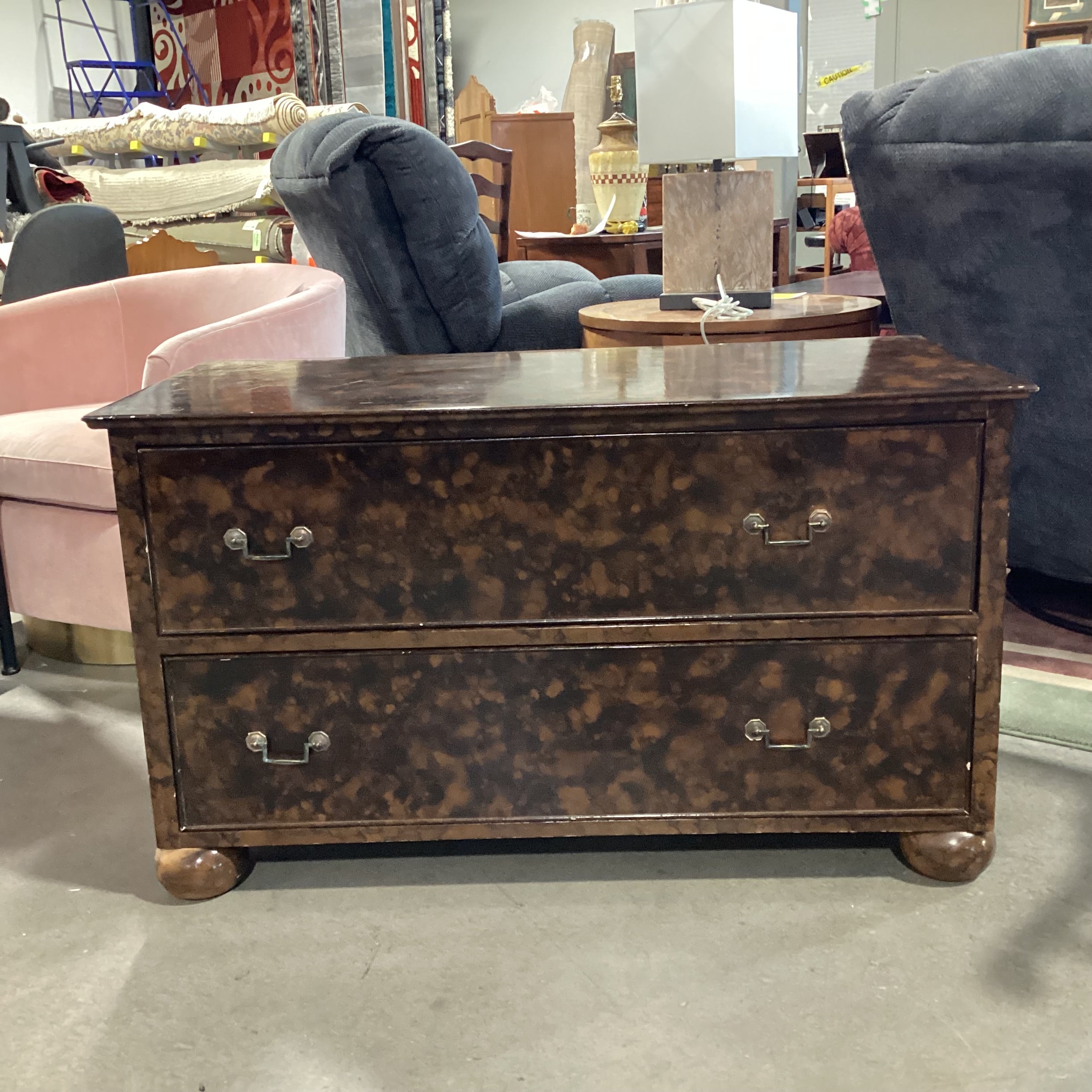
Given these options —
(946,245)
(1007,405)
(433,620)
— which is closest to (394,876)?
(433,620)

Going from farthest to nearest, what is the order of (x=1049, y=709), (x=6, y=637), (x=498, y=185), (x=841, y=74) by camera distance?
(x=841, y=74) < (x=498, y=185) < (x=6, y=637) < (x=1049, y=709)

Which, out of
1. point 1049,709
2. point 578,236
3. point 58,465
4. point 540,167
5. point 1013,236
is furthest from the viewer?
point 540,167

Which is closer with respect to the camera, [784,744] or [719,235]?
[784,744]

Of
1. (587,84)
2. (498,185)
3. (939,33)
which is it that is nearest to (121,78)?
(587,84)

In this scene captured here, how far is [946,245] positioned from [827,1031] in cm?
115

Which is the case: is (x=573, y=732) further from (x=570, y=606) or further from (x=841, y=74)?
(x=841, y=74)

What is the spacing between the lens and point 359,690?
131 centimetres

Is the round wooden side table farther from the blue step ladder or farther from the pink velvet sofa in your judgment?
the blue step ladder

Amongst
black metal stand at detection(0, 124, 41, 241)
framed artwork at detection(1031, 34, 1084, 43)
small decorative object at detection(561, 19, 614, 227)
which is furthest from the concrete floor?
framed artwork at detection(1031, 34, 1084, 43)

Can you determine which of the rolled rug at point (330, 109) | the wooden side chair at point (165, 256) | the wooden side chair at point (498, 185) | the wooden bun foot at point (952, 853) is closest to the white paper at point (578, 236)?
the wooden side chair at point (498, 185)

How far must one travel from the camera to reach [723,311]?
7.34ft

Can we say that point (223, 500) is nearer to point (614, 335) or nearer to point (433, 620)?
point (433, 620)

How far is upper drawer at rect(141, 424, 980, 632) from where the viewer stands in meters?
1.23

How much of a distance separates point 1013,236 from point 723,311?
73 centimetres
